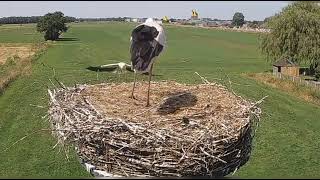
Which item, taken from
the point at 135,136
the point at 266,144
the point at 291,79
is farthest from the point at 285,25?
the point at 135,136

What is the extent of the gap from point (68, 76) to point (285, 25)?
1645cm

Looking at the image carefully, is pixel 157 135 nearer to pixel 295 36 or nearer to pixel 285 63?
pixel 285 63

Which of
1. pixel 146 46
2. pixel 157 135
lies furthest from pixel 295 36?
pixel 157 135

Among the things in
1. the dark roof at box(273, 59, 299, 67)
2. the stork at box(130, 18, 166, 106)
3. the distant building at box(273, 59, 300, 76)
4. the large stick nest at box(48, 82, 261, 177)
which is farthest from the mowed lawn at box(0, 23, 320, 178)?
the dark roof at box(273, 59, 299, 67)

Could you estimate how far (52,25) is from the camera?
61500 mm

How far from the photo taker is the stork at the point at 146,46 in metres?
6.48

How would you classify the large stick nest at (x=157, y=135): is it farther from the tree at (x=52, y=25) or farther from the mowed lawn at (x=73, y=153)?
the tree at (x=52, y=25)

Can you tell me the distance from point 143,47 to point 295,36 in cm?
3075

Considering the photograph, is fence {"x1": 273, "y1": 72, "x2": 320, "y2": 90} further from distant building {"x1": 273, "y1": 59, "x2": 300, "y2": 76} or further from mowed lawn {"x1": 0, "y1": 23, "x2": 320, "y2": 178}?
mowed lawn {"x1": 0, "y1": 23, "x2": 320, "y2": 178}

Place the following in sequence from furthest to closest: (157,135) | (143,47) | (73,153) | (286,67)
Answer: (286,67) → (73,153) → (143,47) → (157,135)

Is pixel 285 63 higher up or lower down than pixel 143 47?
lower down

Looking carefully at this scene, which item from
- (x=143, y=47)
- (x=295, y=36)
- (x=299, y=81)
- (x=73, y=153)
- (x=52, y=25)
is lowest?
(x=299, y=81)

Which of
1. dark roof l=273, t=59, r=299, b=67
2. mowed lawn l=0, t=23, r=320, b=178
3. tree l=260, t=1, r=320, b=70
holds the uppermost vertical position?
tree l=260, t=1, r=320, b=70

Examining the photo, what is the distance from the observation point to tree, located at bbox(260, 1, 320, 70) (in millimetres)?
34875
